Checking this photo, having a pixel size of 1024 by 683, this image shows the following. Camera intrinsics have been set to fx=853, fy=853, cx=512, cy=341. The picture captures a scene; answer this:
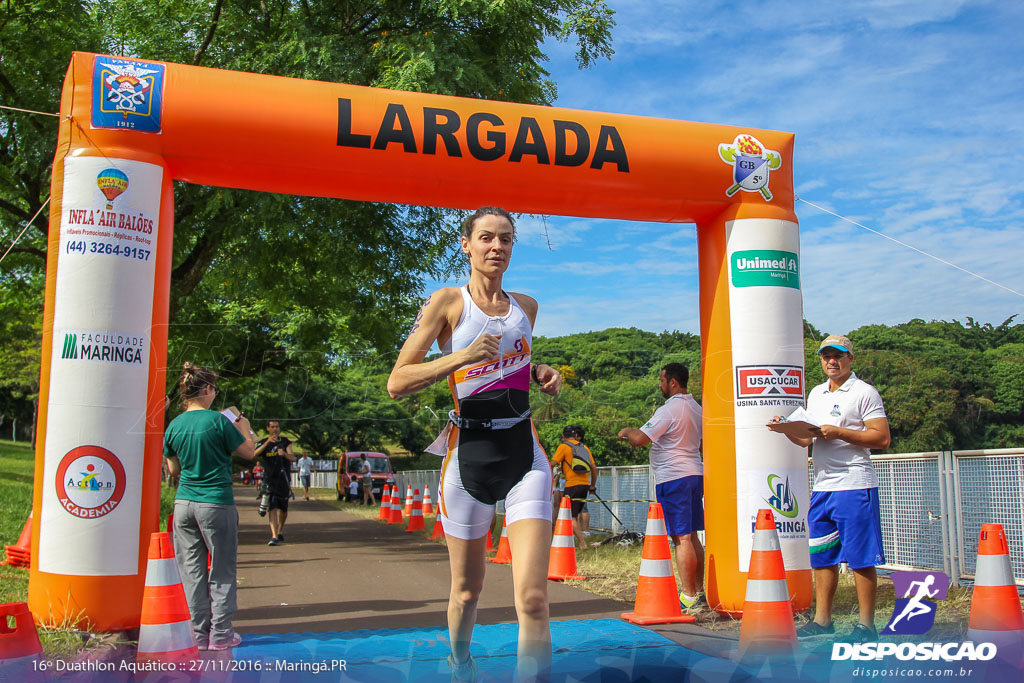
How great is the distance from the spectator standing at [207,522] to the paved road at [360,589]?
779 mm

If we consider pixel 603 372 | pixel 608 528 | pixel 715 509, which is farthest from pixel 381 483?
pixel 715 509

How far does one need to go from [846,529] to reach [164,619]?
3.95 m

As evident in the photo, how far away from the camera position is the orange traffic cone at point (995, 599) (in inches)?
188

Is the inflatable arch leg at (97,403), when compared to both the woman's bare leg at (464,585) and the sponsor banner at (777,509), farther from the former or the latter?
the sponsor banner at (777,509)

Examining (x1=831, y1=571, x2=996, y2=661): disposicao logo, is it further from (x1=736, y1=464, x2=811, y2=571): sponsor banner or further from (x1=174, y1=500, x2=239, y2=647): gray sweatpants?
(x1=174, y1=500, x2=239, y2=647): gray sweatpants

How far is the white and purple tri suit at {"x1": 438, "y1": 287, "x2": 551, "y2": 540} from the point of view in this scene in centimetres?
351

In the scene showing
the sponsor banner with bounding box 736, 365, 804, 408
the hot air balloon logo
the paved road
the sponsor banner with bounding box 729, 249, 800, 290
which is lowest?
the paved road

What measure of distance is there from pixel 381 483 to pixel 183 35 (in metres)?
21.2

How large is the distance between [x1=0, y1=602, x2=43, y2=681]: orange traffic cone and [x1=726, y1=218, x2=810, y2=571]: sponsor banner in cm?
441

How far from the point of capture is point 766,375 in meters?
6.24

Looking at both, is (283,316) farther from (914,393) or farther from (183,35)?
(914,393)

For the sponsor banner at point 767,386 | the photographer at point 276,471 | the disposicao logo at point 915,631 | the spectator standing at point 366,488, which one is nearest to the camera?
the disposicao logo at point 915,631

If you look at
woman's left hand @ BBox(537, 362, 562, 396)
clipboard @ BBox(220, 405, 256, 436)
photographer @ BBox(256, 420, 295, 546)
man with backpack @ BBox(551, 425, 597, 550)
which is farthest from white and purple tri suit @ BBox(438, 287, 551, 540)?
photographer @ BBox(256, 420, 295, 546)

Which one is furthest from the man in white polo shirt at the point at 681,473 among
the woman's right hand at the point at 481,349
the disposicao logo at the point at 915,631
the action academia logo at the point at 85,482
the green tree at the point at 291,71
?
the green tree at the point at 291,71
